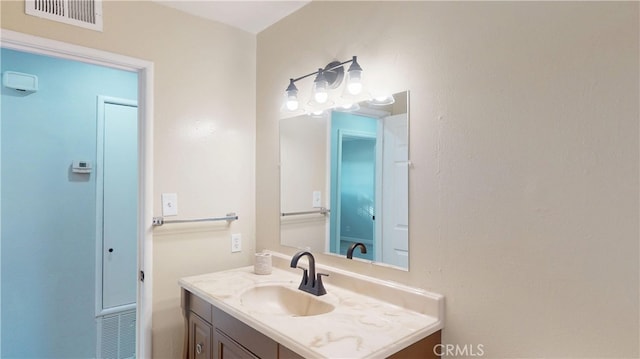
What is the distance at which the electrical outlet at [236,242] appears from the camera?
7.20 feet

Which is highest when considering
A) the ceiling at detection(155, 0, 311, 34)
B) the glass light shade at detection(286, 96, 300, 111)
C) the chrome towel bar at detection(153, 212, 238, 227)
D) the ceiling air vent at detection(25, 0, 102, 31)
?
the ceiling at detection(155, 0, 311, 34)

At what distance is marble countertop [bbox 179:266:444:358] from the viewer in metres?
1.06

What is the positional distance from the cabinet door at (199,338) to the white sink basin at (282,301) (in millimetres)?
230

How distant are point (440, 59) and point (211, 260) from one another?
167cm

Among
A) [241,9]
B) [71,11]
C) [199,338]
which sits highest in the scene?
[241,9]

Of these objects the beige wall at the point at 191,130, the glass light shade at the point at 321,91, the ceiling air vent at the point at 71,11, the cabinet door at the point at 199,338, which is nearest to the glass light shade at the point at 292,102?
the glass light shade at the point at 321,91

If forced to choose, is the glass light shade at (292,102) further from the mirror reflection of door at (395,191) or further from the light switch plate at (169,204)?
the light switch plate at (169,204)

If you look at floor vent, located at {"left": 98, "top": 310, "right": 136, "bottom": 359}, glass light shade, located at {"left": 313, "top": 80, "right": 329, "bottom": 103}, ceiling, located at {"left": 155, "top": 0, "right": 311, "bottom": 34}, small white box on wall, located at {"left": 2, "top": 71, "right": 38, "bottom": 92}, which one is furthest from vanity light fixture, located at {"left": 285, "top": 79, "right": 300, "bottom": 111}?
floor vent, located at {"left": 98, "top": 310, "right": 136, "bottom": 359}

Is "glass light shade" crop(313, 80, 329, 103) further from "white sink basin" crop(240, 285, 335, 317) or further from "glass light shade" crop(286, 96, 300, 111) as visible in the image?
"white sink basin" crop(240, 285, 335, 317)

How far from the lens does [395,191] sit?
1.50m

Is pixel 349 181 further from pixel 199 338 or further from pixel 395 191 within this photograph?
pixel 199 338

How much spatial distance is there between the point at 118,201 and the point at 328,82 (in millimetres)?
1948

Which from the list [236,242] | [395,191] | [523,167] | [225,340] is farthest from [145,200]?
[523,167]

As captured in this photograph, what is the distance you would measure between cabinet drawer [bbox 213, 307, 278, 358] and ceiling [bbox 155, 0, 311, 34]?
63.9 inches
